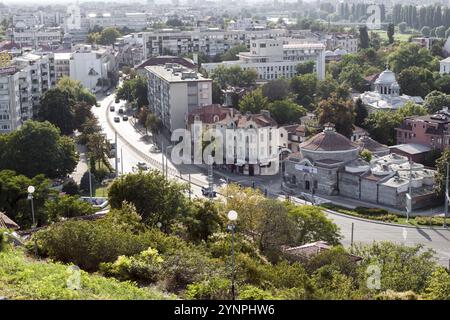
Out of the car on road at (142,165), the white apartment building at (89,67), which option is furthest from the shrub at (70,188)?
the white apartment building at (89,67)

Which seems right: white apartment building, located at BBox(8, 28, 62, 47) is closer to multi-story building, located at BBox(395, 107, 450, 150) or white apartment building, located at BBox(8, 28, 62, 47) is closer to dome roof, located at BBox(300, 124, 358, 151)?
multi-story building, located at BBox(395, 107, 450, 150)

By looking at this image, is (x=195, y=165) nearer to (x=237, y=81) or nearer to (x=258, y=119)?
(x=258, y=119)

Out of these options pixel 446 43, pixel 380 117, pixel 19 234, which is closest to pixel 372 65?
pixel 446 43

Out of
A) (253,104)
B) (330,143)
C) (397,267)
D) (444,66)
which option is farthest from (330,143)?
(444,66)

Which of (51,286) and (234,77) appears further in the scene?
(234,77)

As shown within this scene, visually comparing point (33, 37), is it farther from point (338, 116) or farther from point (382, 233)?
point (382, 233)

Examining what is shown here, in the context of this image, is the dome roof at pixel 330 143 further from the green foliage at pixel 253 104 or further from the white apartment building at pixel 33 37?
the white apartment building at pixel 33 37
